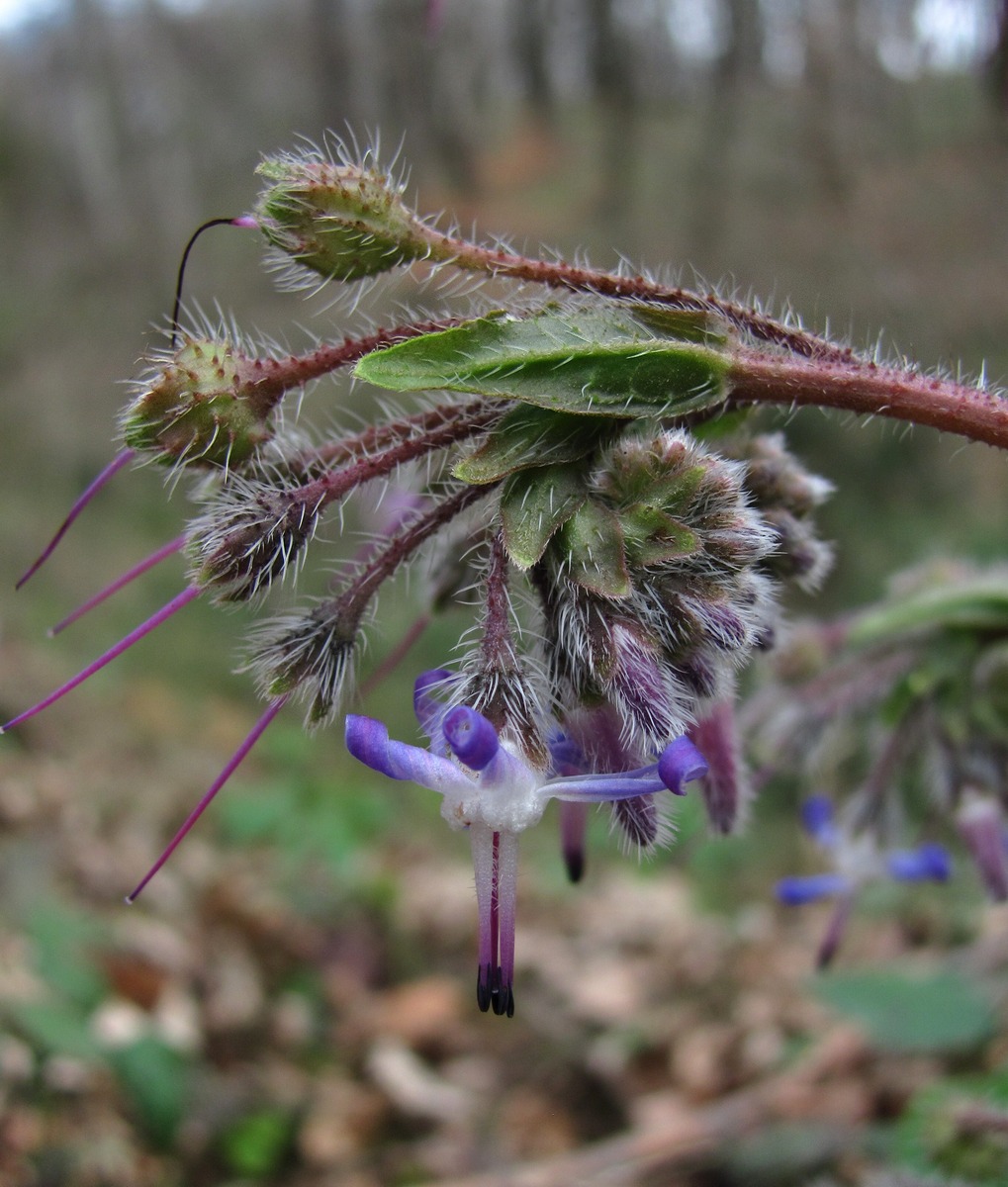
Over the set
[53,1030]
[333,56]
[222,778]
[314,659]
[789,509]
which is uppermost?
[333,56]

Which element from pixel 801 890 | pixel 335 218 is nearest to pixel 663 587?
pixel 335 218

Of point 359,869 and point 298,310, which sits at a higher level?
point 298,310

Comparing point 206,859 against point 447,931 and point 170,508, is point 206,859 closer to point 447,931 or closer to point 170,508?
point 447,931

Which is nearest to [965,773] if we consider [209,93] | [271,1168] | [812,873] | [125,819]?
[271,1168]

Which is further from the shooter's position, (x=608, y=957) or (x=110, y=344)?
(x=110, y=344)

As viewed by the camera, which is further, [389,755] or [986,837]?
[986,837]

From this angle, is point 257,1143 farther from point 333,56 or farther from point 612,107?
point 612,107

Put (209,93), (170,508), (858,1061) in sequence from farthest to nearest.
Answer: (209,93), (170,508), (858,1061)

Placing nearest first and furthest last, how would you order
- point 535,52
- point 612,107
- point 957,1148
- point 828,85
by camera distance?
point 957,1148
point 828,85
point 612,107
point 535,52
